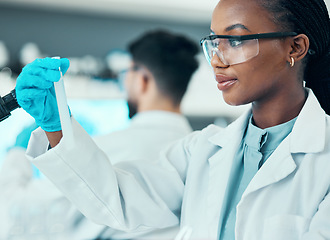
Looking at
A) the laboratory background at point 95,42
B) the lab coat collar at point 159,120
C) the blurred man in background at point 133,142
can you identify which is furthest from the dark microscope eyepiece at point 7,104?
the laboratory background at point 95,42

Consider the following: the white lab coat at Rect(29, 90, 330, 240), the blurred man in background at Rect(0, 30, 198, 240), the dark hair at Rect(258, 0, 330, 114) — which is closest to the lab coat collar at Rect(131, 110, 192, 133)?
the blurred man in background at Rect(0, 30, 198, 240)

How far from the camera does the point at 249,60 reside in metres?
0.90

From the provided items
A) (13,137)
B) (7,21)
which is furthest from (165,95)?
(7,21)

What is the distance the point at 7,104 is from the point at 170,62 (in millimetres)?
1041

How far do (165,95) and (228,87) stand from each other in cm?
87

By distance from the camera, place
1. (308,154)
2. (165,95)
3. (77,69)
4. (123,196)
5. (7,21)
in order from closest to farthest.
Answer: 1. (308,154)
2. (123,196)
3. (165,95)
4. (7,21)
5. (77,69)

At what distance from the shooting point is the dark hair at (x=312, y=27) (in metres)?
0.91

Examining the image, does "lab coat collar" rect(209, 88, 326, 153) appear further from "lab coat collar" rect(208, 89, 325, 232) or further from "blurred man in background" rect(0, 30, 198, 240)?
"blurred man in background" rect(0, 30, 198, 240)

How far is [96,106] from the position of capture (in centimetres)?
298

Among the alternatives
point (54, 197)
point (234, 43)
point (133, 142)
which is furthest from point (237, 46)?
point (54, 197)

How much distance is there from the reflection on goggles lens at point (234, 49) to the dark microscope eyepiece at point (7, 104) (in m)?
0.44

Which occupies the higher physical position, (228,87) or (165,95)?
(228,87)

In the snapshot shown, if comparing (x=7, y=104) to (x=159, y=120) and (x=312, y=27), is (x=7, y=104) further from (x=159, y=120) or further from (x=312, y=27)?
(x=159, y=120)

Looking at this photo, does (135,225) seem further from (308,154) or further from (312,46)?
(312,46)
